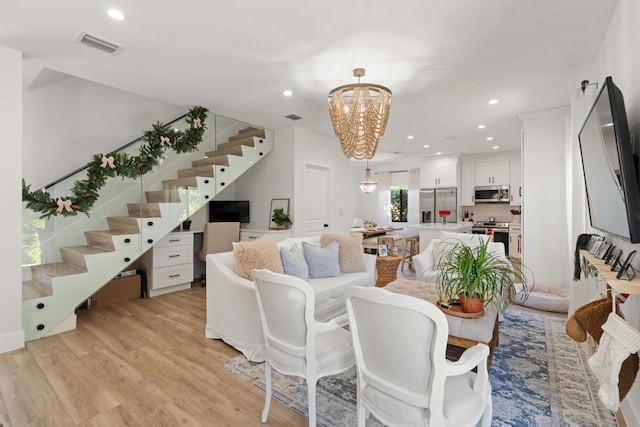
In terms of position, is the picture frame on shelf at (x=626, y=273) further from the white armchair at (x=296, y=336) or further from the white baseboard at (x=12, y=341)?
the white baseboard at (x=12, y=341)

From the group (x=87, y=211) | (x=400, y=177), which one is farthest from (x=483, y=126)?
(x=87, y=211)

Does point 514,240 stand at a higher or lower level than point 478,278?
lower

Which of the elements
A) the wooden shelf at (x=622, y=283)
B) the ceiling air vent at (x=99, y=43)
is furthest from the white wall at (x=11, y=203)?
the wooden shelf at (x=622, y=283)

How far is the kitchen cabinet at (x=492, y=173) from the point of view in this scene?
7.43 m

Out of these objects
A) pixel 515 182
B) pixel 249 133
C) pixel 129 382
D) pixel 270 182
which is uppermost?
pixel 249 133

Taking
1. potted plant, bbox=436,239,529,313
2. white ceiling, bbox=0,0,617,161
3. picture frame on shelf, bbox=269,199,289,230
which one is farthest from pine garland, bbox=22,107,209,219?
potted plant, bbox=436,239,529,313

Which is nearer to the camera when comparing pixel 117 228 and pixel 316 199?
pixel 117 228

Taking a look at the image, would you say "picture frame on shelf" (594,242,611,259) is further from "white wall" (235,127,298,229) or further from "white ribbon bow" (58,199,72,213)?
"white ribbon bow" (58,199,72,213)

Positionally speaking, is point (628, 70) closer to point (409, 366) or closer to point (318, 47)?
point (318, 47)

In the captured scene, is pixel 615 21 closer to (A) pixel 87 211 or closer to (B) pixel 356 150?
(B) pixel 356 150

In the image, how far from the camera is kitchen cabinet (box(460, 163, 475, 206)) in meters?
7.86

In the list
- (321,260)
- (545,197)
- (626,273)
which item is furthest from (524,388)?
(545,197)

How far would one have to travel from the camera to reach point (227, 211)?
18.6 ft

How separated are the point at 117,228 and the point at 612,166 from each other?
4.78 metres
